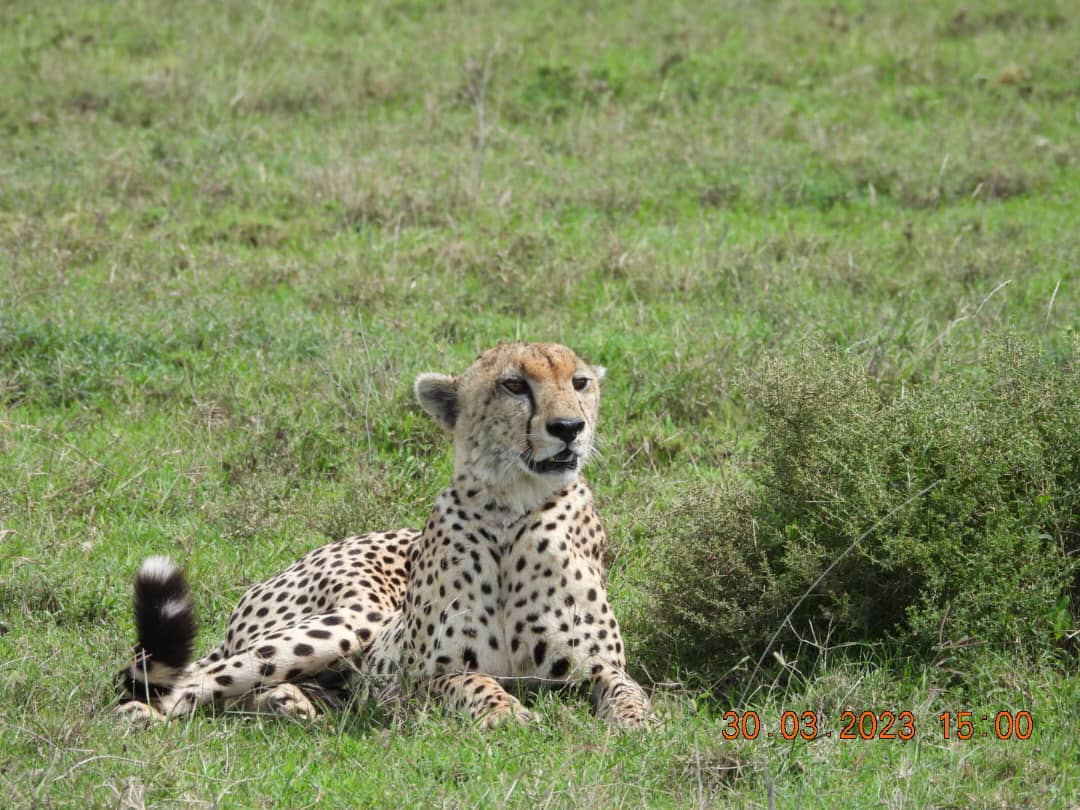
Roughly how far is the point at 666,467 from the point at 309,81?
16.7ft

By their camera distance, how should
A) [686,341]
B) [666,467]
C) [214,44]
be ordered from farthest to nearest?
[214,44]
[686,341]
[666,467]

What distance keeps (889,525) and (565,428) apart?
83 centimetres


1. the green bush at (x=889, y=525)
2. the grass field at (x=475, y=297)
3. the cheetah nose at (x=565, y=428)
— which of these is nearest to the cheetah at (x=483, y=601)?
the cheetah nose at (x=565, y=428)

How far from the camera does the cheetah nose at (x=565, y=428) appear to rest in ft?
12.6

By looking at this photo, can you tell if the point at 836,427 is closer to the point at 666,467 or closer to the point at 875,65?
the point at 666,467

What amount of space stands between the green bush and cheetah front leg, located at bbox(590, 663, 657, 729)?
0.92 feet

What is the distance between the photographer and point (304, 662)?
414 cm

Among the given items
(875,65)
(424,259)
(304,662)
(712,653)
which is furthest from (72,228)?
(875,65)

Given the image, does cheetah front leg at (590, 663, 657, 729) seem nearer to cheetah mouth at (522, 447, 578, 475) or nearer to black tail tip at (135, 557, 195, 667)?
cheetah mouth at (522, 447, 578, 475)

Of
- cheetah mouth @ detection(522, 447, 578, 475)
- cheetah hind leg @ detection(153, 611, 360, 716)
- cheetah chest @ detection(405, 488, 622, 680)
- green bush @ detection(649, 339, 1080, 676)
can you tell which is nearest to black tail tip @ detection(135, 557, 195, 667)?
cheetah hind leg @ detection(153, 611, 360, 716)

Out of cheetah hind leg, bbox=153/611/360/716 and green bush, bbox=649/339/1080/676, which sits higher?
green bush, bbox=649/339/1080/676

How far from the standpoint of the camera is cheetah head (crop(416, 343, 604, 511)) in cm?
387
